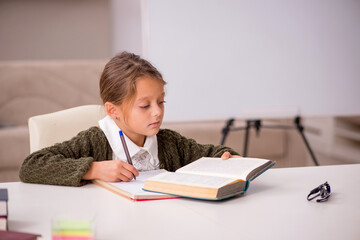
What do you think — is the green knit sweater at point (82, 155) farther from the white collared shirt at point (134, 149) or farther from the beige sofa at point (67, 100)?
the beige sofa at point (67, 100)

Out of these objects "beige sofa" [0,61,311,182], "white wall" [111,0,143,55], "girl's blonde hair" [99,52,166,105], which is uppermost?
"white wall" [111,0,143,55]

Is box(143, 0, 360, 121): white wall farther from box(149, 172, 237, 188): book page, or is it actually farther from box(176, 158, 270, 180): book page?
box(149, 172, 237, 188): book page

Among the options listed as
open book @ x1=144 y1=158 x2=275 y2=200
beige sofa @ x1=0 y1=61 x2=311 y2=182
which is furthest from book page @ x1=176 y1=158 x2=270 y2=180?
beige sofa @ x1=0 y1=61 x2=311 y2=182

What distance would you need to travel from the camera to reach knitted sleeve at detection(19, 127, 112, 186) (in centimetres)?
109

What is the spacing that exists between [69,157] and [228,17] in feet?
6.23

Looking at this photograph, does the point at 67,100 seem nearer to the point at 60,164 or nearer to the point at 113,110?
the point at 113,110

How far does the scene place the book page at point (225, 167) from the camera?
1021 millimetres

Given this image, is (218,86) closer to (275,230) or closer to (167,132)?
(167,132)

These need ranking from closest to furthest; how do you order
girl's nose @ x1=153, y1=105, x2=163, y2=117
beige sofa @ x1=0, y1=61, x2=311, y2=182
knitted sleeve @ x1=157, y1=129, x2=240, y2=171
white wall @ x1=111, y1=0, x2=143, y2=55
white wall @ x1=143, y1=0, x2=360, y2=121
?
girl's nose @ x1=153, y1=105, x2=163, y2=117 → knitted sleeve @ x1=157, y1=129, x2=240, y2=171 → white wall @ x1=143, y1=0, x2=360, y2=121 → white wall @ x1=111, y1=0, x2=143, y2=55 → beige sofa @ x1=0, y1=61, x2=311, y2=182

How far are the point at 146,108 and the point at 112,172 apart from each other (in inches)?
9.1

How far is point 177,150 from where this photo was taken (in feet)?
4.62

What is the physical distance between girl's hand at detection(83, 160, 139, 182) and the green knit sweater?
0.07 feet

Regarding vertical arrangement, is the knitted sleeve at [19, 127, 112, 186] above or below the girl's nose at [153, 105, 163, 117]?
below

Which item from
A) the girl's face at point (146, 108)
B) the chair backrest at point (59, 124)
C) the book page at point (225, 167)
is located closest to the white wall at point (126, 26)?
the chair backrest at point (59, 124)
